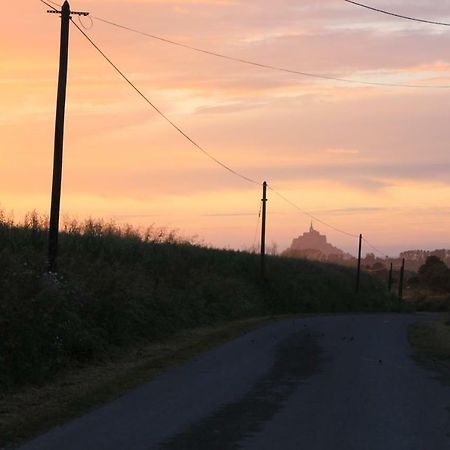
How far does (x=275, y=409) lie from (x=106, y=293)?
36.0ft

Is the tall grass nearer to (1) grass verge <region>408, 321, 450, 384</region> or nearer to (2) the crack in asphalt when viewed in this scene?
(2) the crack in asphalt

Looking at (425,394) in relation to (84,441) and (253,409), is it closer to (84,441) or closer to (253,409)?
(253,409)

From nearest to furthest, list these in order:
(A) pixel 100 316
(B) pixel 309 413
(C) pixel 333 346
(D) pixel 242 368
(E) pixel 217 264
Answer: (B) pixel 309 413 → (D) pixel 242 368 → (A) pixel 100 316 → (C) pixel 333 346 → (E) pixel 217 264

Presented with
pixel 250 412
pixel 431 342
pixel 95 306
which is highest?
pixel 95 306

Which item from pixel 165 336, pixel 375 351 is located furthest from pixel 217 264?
pixel 375 351

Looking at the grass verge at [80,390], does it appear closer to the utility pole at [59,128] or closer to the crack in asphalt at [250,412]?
the crack in asphalt at [250,412]

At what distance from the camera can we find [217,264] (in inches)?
2148

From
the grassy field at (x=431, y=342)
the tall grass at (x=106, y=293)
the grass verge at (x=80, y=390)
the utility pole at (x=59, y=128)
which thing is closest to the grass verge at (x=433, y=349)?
the grassy field at (x=431, y=342)

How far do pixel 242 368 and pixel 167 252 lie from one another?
27.4 metres

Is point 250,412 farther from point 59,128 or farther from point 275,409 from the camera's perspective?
point 59,128

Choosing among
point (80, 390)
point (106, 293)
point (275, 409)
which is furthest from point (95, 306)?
point (275, 409)

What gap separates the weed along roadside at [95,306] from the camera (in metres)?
14.1

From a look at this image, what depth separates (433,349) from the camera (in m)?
Answer: 23.8

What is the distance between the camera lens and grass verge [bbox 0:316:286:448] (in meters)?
10.7
